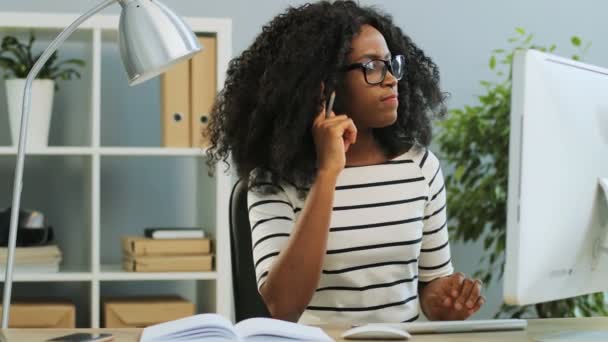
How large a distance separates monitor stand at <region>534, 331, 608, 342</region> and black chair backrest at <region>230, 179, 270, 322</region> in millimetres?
631

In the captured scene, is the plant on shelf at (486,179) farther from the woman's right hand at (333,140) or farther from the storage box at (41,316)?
the woman's right hand at (333,140)

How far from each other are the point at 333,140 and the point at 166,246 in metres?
1.22

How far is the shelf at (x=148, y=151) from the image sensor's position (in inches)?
116

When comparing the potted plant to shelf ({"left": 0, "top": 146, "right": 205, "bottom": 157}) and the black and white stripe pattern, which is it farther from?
the black and white stripe pattern

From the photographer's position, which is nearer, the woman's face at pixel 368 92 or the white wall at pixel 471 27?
the woman's face at pixel 368 92

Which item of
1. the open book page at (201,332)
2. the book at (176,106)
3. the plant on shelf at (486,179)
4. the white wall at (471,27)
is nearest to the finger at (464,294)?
the open book page at (201,332)

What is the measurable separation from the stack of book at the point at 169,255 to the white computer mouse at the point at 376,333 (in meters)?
1.51

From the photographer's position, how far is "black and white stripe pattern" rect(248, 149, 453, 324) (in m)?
1.90

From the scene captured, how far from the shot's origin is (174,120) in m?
2.99

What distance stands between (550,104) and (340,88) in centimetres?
74

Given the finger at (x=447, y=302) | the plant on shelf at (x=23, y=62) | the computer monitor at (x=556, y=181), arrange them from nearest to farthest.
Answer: the computer monitor at (x=556, y=181) < the finger at (x=447, y=302) < the plant on shelf at (x=23, y=62)

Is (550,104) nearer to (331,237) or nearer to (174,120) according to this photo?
(331,237)

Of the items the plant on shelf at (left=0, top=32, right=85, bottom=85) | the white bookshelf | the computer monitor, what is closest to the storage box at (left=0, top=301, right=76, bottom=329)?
the white bookshelf

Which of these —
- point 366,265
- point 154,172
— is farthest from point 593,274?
point 154,172
